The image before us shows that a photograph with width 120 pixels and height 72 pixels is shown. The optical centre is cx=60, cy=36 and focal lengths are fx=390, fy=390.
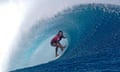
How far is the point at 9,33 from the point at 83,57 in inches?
100

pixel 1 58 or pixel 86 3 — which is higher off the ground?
pixel 86 3

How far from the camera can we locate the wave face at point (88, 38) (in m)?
7.58

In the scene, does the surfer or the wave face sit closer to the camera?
the wave face

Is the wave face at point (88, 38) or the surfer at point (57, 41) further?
the surfer at point (57, 41)

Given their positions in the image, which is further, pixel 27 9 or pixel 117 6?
pixel 27 9

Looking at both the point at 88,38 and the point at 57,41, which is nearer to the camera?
the point at 88,38

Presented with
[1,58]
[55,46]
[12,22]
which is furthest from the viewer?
[12,22]

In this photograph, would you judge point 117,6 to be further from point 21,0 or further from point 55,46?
point 21,0

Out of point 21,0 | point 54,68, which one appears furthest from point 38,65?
point 21,0

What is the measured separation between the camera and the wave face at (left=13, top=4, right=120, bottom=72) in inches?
298

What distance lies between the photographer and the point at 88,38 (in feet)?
27.2

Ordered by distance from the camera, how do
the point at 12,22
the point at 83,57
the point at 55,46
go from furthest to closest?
the point at 12,22 < the point at 55,46 < the point at 83,57

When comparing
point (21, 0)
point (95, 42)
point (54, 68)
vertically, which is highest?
point (21, 0)

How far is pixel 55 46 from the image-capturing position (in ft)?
27.9
